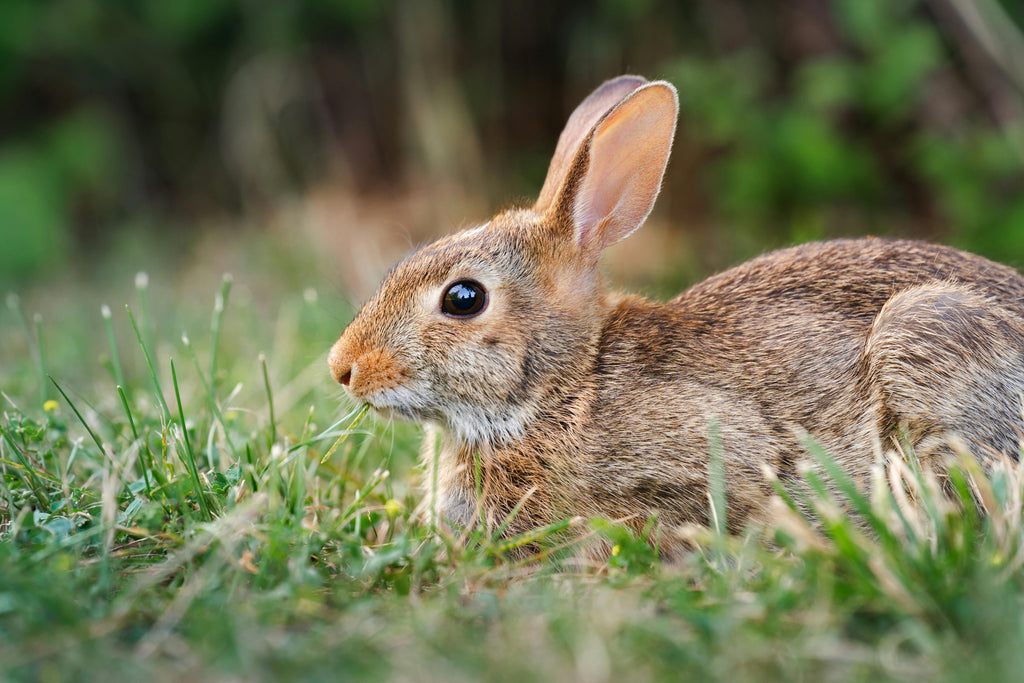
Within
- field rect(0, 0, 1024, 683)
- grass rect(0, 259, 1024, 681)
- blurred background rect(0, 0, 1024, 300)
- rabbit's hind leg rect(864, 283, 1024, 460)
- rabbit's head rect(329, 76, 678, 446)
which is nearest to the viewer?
grass rect(0, 259, 1024, 681)

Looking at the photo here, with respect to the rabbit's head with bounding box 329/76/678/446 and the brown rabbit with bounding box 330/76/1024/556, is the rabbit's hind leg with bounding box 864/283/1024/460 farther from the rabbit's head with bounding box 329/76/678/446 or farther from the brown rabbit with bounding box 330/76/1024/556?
the rabbit's head with bounding box 329/76/678/446

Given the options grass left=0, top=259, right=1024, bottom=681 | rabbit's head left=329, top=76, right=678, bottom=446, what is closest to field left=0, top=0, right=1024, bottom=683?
grass left=0, top=259, right=1024, bottom=681

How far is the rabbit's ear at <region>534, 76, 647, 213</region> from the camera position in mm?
4594

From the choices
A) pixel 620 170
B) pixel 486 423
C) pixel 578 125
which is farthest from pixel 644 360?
pixel 578 125

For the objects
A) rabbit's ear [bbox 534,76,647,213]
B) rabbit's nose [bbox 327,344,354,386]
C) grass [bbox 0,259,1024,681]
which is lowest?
grass [bbox 0,259,1024,681]

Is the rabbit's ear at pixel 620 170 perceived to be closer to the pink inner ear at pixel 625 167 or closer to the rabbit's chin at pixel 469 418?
the pink inner ear at pixel 625 167

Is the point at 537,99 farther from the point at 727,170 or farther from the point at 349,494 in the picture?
the point at 349,494

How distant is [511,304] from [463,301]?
8.2 inches

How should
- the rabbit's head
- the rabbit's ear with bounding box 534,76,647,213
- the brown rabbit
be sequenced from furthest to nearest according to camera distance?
the rabbit's ear with bounding box 534,76,647,213 → the rabbit's head → the brown rabbit

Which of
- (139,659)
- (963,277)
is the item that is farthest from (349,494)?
(963,277)

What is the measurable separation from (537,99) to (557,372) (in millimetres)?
6414

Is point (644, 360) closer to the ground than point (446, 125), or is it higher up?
closer to the ground

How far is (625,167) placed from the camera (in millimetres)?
4324

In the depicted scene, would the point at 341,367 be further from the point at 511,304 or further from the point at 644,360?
the point at 644,360
